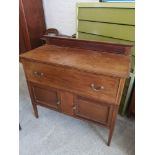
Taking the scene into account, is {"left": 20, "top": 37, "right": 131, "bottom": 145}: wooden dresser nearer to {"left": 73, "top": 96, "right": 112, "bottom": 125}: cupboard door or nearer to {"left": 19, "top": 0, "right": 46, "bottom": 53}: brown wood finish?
{"left": 73, "top": 96, "right": 112, "bottom": 125}: cupboard door

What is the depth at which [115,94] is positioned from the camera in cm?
108

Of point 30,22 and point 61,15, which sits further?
point 30,22

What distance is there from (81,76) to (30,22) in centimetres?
177

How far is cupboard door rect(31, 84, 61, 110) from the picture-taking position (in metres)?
1.38

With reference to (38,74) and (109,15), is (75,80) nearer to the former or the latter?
(38,74)

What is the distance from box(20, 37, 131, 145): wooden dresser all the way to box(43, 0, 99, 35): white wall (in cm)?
81

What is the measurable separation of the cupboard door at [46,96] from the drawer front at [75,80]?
0.29 feet

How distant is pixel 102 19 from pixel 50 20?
1.12m

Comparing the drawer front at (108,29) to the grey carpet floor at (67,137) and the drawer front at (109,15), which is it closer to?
the drawer front at (109,15)

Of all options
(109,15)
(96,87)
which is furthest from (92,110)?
(109,15)

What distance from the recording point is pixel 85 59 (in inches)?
46.6

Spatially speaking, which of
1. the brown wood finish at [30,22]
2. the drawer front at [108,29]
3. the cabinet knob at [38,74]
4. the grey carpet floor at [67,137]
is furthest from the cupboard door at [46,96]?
the brown wood finish at [30,22]
